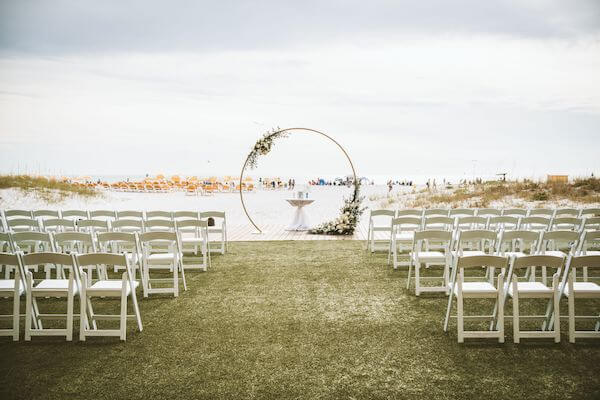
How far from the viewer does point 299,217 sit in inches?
492

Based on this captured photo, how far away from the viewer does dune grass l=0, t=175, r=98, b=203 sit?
1895 cm

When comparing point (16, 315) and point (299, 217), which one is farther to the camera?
point (299, 217)

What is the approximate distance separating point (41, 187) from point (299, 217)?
14830mm

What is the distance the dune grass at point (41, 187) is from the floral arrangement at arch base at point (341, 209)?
472 inches

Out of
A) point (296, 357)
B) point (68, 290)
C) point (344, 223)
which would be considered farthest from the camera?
point (344, 223)

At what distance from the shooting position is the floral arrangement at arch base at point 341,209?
11562 millimetres

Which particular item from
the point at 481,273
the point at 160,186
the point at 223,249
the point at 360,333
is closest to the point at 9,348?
the point at 360,333

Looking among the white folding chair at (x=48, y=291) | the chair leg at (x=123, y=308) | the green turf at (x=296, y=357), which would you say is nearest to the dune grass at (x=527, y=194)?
the green turf at (x=296, y=357)

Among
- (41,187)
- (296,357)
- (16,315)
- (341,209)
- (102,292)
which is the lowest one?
(296,357)

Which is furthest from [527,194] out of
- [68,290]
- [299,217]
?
[68,290]

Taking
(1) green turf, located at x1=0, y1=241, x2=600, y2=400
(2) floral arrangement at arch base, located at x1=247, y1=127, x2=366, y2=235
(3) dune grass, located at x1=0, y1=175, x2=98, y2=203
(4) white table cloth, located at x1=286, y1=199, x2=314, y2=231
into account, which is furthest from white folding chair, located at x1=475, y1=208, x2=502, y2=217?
(3) dune grass, located at x1=0, y1=175, x2=98, y2=203

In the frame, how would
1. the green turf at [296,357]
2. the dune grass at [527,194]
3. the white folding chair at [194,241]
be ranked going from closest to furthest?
the green turf at [296,357] < the white folding chair at [194,241] < the dune grass at [527,194]

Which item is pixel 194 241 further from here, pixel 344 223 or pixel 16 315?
pixel 344 223

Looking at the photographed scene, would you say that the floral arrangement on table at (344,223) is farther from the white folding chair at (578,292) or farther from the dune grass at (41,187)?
the dune grass at (41,187)
